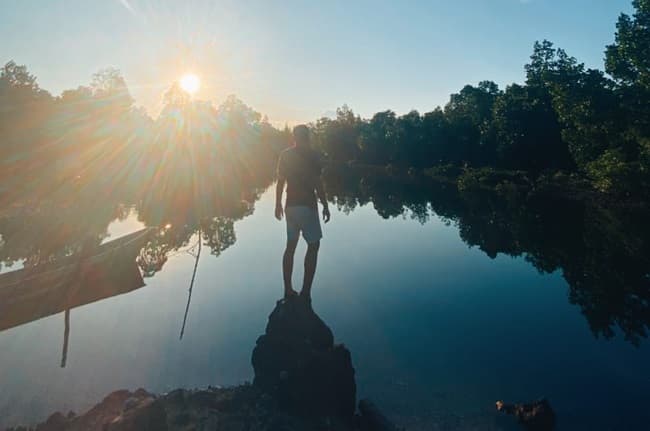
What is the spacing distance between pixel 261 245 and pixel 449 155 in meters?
50.3

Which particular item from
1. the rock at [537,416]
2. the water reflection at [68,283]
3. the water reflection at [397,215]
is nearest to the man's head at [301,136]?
the rock at [537,416]

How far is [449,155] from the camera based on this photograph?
58.0 metres

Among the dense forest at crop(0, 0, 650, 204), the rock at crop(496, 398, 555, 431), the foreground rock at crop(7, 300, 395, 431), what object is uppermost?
the dense forest at crop(0, 0, 650, 204)

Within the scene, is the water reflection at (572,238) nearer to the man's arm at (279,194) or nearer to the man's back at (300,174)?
the man's back at (300,174)

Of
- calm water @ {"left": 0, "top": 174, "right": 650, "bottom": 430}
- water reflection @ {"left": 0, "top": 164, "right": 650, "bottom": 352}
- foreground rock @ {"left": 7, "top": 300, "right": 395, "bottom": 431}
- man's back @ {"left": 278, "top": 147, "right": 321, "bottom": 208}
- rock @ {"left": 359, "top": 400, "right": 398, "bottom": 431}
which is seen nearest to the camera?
foreground rock @ {"left": 7, "top": 300, "right": 395, "bottom": 431}

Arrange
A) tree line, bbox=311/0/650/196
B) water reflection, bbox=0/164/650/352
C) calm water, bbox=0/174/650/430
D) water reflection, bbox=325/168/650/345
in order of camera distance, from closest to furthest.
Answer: calm water, bbox=0/174/650/430
water reflection, bbox=0/164/650/352
water reflection, bbox=325/168/650/345
tree line, bbox=311/0/650/196

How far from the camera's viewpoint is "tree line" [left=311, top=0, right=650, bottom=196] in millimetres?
23344

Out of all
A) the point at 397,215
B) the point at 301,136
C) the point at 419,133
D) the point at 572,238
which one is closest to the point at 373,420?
the point at 301,136

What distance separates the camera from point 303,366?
16.1ft

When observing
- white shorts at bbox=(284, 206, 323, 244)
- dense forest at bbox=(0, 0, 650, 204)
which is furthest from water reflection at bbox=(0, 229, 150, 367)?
dense forest at bbox=(0, 0, 650, 204)

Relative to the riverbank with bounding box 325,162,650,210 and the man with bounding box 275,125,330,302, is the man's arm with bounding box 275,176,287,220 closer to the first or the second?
the man with bounding box 275,125,330,302

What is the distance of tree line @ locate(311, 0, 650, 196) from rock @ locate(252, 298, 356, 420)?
27053 mm

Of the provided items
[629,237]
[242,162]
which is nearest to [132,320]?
[629,237]

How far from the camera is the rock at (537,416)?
4.75m
